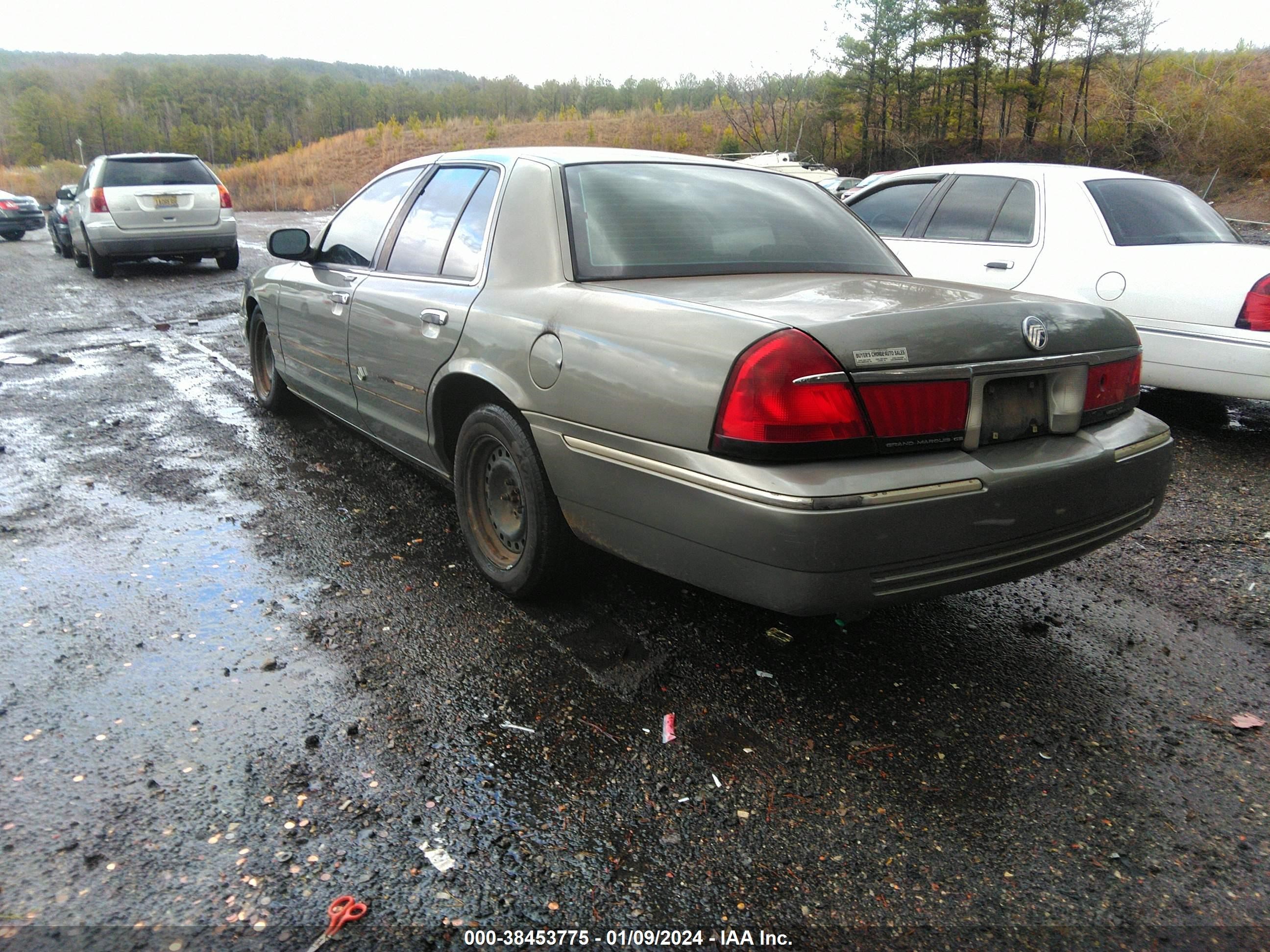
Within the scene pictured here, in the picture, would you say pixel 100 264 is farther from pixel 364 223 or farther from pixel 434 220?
pixel 434 220

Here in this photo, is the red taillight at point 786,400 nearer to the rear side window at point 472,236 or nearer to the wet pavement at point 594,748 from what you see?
the wet pavement at point 594,748

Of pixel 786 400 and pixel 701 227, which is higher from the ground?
pixel 701 227

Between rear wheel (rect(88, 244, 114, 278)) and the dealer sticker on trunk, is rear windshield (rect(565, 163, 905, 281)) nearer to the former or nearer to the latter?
the dealer sticker on trunk

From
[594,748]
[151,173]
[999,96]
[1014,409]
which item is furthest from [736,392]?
[999,96]

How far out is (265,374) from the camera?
5.83 meters

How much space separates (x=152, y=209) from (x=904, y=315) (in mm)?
13597

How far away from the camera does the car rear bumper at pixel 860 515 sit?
2.22m

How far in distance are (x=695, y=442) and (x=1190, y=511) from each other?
3.17m

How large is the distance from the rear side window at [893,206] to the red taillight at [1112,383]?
12.1ft

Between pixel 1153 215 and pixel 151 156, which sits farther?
pixel 151 156

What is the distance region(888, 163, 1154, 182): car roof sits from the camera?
5.68m

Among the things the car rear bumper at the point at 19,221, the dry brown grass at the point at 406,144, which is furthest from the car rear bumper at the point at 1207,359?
the dry brown grass at the point at 406,144

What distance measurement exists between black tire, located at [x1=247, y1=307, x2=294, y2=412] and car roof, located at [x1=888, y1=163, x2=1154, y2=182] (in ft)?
14.5

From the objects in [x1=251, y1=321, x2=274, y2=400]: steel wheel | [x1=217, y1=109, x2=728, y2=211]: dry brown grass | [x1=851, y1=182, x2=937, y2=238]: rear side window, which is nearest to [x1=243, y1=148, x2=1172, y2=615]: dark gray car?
[x1=251, y1=321, x2=274, y2=400]: steel wheel
